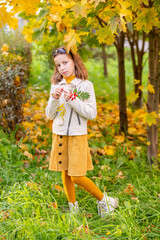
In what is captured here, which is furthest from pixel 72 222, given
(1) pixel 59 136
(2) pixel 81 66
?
(2) pixel 81 66

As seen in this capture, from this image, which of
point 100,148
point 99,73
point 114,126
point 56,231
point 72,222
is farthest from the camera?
point 99,73

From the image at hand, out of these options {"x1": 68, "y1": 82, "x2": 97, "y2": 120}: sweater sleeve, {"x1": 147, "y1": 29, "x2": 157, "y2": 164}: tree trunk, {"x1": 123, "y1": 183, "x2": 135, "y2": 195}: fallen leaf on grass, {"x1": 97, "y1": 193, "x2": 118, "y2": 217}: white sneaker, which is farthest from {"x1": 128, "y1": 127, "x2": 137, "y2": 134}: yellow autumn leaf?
{"x1": 68, "y1": 82, "x2": 97, "y2": 120}: sweater sleeve

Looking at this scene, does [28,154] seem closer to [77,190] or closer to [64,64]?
[77,190]

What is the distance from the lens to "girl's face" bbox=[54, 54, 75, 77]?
1.98 metres

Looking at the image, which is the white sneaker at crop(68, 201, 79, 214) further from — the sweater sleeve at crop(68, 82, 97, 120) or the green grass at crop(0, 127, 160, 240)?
the sweater sleeve at crop(68, 82, 97, 120)

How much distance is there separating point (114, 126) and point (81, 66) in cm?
230

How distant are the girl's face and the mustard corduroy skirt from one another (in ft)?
1.67

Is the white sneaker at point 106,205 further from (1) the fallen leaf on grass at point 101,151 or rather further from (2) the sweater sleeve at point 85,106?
(1) the fallen leaf on grass at point 101,151

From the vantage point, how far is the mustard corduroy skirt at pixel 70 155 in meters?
1.99

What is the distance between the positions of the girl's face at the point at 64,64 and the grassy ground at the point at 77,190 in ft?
3.29

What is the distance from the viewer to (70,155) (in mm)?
2010

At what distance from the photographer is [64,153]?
2.07 m

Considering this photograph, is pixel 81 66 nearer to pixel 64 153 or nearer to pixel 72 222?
pixel 64 153

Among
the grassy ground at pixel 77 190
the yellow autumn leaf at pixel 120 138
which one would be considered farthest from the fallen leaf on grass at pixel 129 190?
the yellow autumn leaf at pixel 120 138
